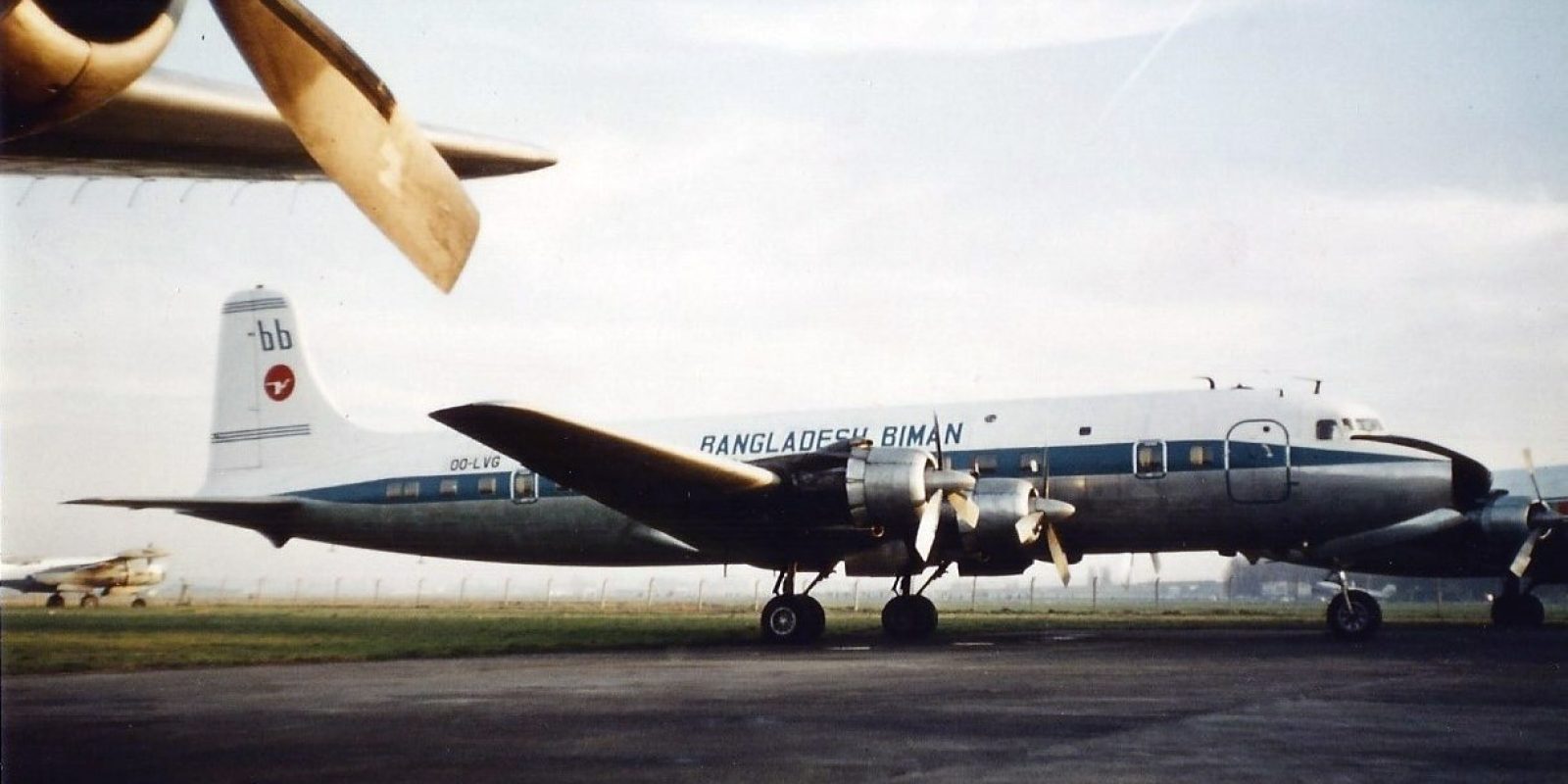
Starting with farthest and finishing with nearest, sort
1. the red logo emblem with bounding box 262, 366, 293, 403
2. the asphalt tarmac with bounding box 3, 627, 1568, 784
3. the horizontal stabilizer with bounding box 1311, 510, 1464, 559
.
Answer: the red logo emblem with bounding box 262, 366, 293, 403
the horizontal stabilizer with bounding box 1311, 510, 1464, 559
the asphalt tarmac with bounding box 3, 627, 1568, 784

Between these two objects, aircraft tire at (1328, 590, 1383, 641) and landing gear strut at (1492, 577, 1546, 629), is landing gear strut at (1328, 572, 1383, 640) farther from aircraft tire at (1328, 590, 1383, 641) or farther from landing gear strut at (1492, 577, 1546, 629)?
landing gear strut at (1492, 577, 1546, 629)

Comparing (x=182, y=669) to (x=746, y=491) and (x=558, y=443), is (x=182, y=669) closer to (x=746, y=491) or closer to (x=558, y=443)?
(x=558, y=443)

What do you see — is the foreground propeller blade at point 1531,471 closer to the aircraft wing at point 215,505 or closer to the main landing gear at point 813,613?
the main landing gear at point 813,613

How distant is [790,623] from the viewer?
18641mm

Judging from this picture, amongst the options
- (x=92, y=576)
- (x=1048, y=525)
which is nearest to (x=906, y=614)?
(x=1048, y=525)

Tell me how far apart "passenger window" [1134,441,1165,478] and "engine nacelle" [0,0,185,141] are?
16.6m

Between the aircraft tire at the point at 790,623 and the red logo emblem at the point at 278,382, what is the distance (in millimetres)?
12190

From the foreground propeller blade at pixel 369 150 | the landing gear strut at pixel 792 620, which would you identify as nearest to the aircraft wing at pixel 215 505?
the landing gear strut at pixel 792 620

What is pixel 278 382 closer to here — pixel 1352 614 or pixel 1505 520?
pixel 1352 614

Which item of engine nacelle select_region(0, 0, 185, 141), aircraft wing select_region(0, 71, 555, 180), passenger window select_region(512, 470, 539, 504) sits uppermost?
aircraft wing select_region(0, 71, 555, 180)

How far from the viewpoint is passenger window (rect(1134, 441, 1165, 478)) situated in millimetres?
18734

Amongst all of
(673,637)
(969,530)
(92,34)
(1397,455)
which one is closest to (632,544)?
(673,637)

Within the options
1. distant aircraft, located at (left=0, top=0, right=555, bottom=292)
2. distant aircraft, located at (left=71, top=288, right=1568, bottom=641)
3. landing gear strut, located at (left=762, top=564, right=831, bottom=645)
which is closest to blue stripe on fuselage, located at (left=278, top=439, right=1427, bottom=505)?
distant aircraft, located at (left=71, top=288, right=1568, bottom=641)

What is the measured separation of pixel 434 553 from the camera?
23281 millimetres
